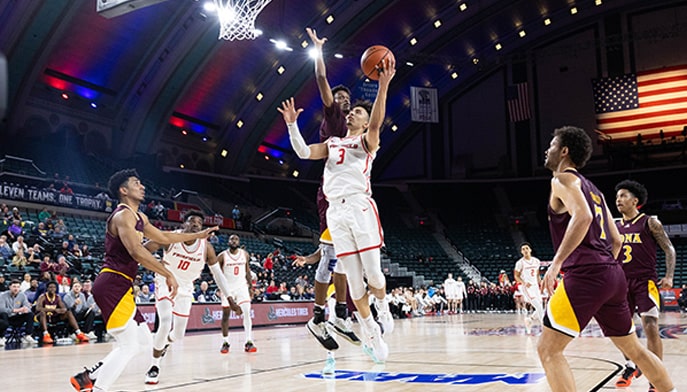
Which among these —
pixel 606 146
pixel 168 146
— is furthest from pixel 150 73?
pixel 606 146

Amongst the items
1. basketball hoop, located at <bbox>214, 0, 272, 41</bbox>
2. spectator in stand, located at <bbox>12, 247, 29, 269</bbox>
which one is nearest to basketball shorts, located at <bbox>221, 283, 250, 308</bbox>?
basketball hoop, located at <bbox>214, 0, 272, 41</bbox>

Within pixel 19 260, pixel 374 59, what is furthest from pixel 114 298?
pixel 19 260

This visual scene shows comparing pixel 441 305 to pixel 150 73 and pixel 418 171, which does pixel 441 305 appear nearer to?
pixel 418 171

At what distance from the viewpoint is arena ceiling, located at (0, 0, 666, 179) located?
25.7m

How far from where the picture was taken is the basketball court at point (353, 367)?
610 cm

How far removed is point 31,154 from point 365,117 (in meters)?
24.8

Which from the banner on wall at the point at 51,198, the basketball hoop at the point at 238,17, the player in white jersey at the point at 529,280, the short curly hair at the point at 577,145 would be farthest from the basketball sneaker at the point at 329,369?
the banner on wall at the point at 51,198

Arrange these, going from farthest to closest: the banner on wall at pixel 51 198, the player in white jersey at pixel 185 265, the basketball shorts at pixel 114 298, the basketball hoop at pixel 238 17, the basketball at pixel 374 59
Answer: the banner on wall at pixel 51 198
the basketball hoop at pixel 238 17
the player in white jersey at pixel 185 265
the basketball at pixel 374 59
the basketball shorts at pixel 114 298

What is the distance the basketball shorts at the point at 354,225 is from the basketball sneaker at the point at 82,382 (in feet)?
7.96

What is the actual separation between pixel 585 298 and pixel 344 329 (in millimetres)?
2964

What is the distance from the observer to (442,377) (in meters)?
6.51

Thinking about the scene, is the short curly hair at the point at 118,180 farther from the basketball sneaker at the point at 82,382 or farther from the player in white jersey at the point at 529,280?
the player in white jersey at the point at 529,280

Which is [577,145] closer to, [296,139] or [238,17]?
[296,139]

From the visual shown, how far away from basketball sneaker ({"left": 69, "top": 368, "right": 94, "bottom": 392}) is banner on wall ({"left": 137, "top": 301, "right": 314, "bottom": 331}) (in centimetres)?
937
